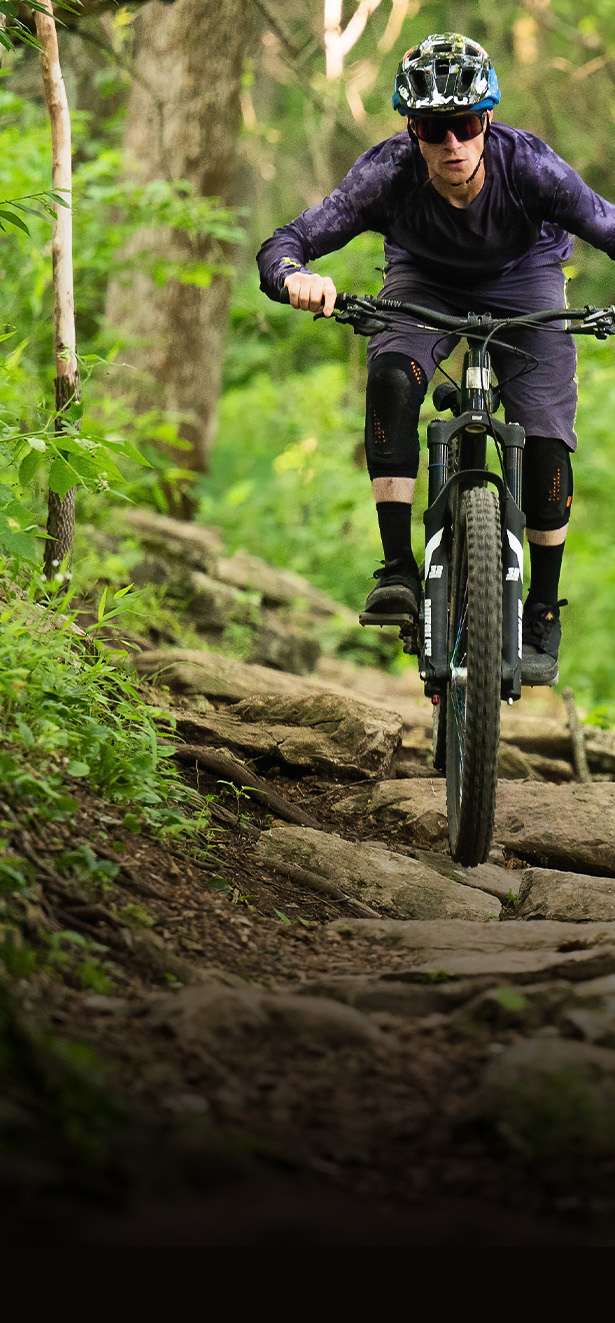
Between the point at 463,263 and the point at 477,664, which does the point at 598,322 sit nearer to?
the point at 463,263

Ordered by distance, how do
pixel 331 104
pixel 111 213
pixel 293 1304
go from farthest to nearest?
1. pixel 331 104
2. pixel 111 213
3. pixel 293 1304

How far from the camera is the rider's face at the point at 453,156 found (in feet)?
12.4

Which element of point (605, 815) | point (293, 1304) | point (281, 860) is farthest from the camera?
point (605, 815)

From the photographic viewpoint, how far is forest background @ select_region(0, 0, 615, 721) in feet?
21.0

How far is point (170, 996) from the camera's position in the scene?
2.31 metres

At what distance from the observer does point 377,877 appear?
12.1 feet

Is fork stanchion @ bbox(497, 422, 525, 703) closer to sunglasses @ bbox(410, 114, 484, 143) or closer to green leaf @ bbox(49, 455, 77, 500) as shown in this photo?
sunglasses @ bbox(410, 114, 484, 143)

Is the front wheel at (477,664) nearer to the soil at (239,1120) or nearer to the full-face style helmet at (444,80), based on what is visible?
the soil at (239,1120)

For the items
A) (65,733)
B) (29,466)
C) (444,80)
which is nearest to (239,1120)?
(65,733)

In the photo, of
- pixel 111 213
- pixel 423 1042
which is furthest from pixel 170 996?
pixel 111 213

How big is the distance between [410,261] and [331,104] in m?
7.52

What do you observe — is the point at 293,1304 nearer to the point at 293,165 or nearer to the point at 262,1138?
the point at 262,1138

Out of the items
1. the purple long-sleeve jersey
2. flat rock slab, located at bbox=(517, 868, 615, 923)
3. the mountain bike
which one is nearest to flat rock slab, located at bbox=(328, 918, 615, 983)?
flat rock slab, located at bbox=(517, 868, 615, 923)

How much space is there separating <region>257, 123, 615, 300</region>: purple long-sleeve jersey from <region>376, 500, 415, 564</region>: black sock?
0.80 m
